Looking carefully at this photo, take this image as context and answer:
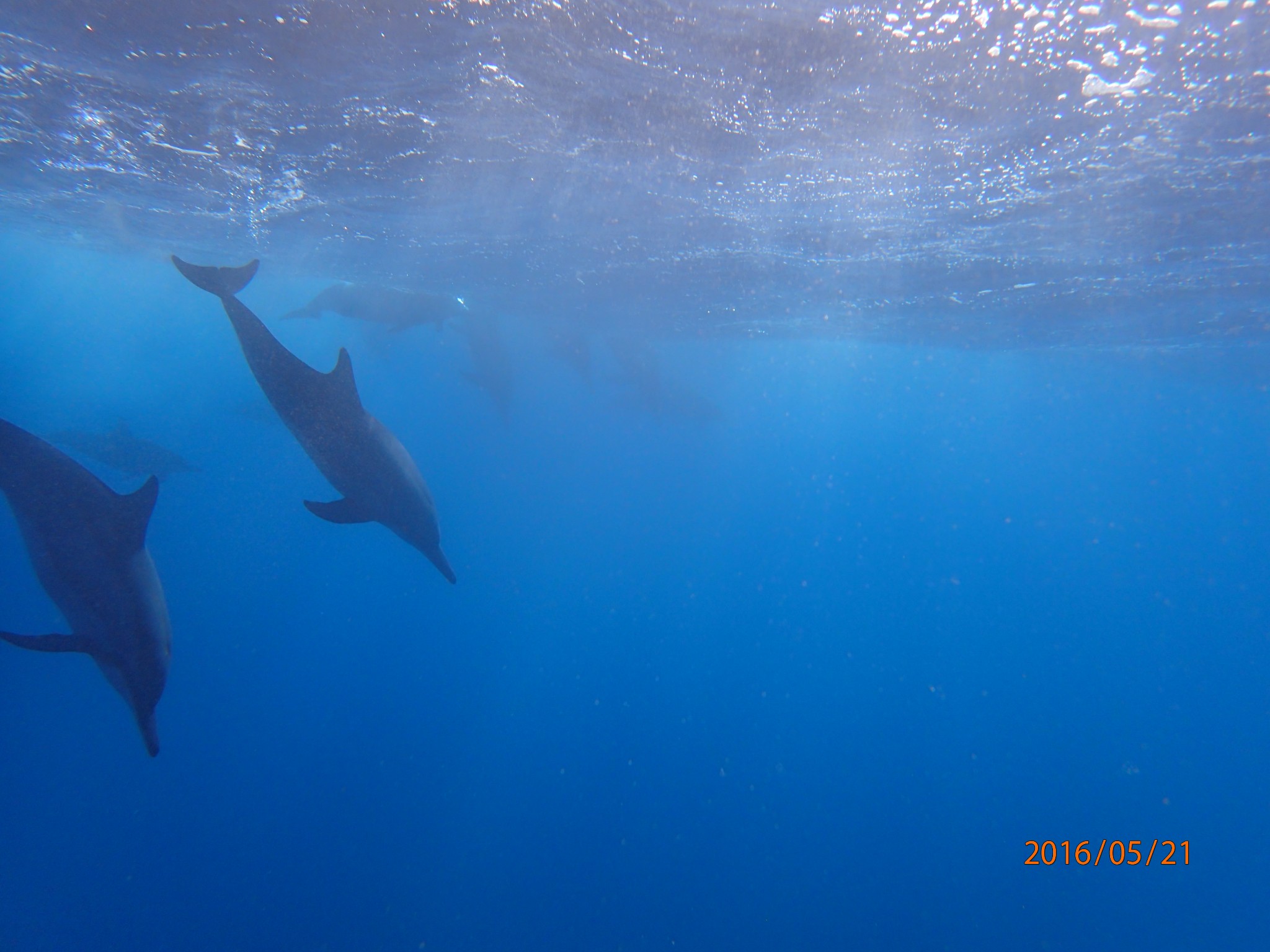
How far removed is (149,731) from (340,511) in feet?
5.45

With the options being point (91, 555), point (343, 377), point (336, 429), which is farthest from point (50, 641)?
point (343, 377)

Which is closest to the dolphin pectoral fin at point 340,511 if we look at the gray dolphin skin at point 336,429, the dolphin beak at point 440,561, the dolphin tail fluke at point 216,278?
the gray dolphin skin at point 336,429

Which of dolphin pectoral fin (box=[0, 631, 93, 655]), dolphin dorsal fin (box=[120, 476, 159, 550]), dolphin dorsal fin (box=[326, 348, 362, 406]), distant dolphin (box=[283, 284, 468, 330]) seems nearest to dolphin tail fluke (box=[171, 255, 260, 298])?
dolphin dorsal fin (box=[326, 348, 362, 406])

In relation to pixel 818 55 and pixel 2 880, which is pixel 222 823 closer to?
pixel 2 880

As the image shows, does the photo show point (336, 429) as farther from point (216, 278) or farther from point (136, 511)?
point (216, 278)

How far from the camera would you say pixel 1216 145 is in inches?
350

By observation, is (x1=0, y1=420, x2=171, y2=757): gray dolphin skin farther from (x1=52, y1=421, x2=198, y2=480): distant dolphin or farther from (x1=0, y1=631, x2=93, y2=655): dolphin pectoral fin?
(x1=52, y1=421, x2=198, y2=480): distant dolphin

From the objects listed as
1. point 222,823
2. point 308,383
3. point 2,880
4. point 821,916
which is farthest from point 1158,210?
point 2,880

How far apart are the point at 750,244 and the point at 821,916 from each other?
16182 millimetres

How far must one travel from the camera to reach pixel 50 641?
11.2ft

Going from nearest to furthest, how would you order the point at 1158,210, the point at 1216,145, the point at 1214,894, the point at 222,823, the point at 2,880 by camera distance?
1. the point at 1216,145
2. the point at 1158,210
3. the point at 2,880
4. the point at 222,823
5. the point at 1214,894

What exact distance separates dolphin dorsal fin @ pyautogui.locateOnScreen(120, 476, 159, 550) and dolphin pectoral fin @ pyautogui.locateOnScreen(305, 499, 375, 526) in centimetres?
83
